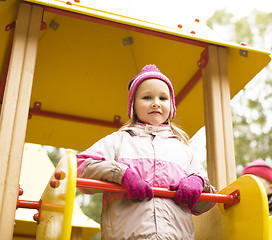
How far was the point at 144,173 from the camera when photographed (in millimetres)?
2189

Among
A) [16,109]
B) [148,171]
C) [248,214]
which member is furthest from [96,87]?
[248,214]

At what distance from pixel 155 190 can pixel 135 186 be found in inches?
4.7

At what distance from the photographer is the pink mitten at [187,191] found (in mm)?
2068

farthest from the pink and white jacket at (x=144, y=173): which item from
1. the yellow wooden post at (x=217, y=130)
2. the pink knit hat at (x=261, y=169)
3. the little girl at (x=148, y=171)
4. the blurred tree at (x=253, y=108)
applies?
the blurred tree at (x=253, y=108)

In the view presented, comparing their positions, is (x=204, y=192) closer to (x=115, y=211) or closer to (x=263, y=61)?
(x=115, y=211)

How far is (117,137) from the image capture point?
7.95 ft

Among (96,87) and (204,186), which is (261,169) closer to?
(96,87)

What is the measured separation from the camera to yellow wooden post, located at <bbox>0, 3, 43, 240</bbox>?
217cm

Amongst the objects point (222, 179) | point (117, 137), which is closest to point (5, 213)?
point (117, 137)

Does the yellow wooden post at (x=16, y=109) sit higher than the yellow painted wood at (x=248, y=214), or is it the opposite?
the yellow wooden post at (x=16, y=109)

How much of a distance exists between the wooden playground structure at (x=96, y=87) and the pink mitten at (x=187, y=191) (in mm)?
180

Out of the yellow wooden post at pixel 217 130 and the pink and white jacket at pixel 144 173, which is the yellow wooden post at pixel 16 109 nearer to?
the pink and white jacket at pixel 144 173

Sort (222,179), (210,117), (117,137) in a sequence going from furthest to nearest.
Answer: (210,117) < (222,179) < (117,137)

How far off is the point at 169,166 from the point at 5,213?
0.84 metres
